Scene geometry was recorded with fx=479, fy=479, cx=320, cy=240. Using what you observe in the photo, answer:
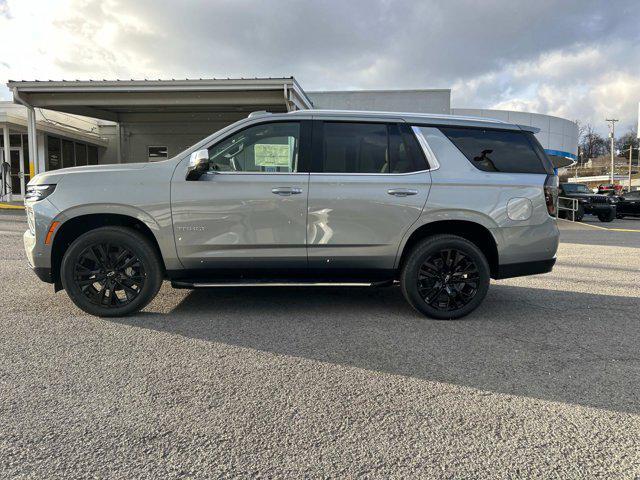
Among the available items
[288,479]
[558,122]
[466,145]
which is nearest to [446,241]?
[466,145]

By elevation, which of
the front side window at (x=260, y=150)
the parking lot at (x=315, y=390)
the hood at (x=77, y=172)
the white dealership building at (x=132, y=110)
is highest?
the white dealership building at (x=132, y=110)

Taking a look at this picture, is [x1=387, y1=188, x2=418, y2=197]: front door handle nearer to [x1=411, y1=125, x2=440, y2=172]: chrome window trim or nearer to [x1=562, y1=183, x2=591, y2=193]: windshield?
[x1=411, y1=125, x2=440, y2=172]: chrome window trim

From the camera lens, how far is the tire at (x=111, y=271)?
446 cm

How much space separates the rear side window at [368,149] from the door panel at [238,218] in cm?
37

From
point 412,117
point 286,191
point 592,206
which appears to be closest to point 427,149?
point 412,117

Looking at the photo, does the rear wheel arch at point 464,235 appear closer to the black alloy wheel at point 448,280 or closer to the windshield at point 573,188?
the black alloy wheel at point 448,280

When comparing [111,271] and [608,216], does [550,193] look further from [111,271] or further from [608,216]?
[608,216]

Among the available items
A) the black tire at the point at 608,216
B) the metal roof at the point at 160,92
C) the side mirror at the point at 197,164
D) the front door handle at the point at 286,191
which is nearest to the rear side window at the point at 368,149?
the front door handle at the point at 286,191

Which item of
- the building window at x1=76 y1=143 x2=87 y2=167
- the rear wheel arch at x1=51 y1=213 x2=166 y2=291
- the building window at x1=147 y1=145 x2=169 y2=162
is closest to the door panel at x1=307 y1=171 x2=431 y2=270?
the rear wheel arch at x1=51 y1=213 x2=166 y2=291

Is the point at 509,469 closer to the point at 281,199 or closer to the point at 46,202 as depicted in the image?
the point at 281,199

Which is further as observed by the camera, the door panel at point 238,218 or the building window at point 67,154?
the building window at point 67,154

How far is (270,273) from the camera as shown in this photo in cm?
462

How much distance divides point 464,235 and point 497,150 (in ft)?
2.98

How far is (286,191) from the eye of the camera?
14.7ft
